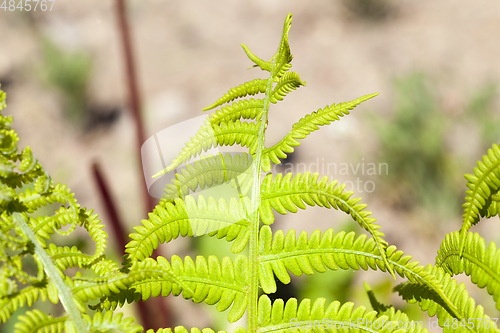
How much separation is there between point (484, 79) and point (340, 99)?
1.14m

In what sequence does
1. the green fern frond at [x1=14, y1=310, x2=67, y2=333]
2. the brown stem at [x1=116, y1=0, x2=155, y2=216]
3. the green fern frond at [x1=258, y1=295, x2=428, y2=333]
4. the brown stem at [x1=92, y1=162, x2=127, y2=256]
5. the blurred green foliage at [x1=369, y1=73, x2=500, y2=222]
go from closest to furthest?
the green fern frond at [x1=14, y1=310, x2=67, y2=333] → the green fern frond at [x1=258, y1=295, x2=428, y2=333] → the brown stem at [x1=92, y1=162, x2=127, y2=256] → the brown stem at [x1=116, y1=0, x2=155, y2=216] → the blurred green foliage at [x1=369, y1=73, x2=500, y2=222]

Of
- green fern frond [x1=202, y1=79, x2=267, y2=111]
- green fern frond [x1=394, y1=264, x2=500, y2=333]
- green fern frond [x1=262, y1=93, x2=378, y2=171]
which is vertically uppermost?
green fern frond [x1=202, y1=79, x2=267, y2=111]

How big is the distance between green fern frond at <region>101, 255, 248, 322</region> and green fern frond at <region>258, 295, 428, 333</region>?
0.13 feet

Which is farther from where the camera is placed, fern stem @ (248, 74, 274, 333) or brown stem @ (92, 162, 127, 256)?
brown stem @ (92, 162, 127, 256)

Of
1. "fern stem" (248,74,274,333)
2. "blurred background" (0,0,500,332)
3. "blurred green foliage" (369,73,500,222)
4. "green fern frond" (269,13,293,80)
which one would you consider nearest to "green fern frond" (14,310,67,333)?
"fern stem" (248,74,274,333)

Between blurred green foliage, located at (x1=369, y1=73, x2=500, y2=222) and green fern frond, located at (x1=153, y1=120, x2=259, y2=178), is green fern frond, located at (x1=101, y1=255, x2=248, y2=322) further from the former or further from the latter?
blurred green foliage, located at (x1=369, y1=73, x2=500, y2=222)

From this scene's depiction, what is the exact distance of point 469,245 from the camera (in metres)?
0.52

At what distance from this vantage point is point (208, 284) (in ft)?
1.91

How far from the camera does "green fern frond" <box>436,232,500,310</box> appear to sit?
1.56 feet

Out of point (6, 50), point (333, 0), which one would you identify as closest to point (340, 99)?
point (333, 0)

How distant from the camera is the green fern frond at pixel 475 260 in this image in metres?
0.48

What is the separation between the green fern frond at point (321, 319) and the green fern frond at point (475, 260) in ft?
0.36

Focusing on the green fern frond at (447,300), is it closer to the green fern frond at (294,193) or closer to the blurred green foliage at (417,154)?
the green fern frond at (294,193)

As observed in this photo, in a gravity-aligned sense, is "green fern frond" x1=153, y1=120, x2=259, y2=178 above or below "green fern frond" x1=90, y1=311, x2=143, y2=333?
above
